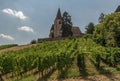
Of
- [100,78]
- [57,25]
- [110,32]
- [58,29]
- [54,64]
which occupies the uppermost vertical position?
[57,25]

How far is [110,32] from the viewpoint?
4594 centimetres

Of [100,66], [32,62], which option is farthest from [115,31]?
[32,62]

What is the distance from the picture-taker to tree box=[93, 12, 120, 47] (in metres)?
44.3

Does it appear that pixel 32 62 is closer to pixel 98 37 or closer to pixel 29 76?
pixel 29 76

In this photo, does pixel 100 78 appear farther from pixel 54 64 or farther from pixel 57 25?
pixel 57 25

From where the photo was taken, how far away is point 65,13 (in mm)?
89875

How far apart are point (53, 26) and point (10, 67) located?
299 ft

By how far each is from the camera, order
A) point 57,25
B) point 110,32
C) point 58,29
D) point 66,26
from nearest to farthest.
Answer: point 110,32
point 66,26
point 58,29
point 57,25

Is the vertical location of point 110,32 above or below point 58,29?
below

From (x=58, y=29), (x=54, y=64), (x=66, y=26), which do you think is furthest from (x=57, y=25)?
(x=54, y=64)

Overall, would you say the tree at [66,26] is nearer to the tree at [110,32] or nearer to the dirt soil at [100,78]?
the tree at [110,32]

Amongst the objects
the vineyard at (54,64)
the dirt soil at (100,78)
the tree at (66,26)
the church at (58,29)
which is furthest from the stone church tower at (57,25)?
the dirt soil at (100,78)

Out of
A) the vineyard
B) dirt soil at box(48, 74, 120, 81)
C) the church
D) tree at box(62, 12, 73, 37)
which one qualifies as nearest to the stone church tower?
the church

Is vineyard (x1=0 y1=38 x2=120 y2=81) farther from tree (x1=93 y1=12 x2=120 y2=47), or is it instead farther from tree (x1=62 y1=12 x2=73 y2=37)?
tree (x1=62 y1=12 x2=73 y2=37)
